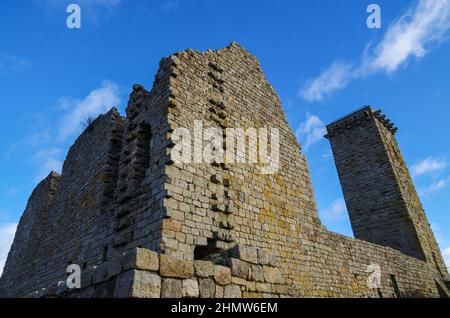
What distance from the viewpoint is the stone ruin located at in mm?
3766

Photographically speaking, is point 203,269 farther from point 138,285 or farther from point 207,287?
point 138,285

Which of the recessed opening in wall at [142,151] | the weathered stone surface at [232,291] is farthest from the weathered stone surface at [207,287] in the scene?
the recessed opening in wall at [142,151]

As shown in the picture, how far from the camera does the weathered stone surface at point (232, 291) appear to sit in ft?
11.7

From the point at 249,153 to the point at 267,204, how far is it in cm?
137

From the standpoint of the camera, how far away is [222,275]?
366cm

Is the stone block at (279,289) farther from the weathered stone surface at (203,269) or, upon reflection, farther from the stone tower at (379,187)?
the stone tower at (379,187)

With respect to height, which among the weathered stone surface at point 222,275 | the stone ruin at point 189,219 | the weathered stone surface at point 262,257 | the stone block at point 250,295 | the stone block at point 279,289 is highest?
the stone ruin at point 189,219

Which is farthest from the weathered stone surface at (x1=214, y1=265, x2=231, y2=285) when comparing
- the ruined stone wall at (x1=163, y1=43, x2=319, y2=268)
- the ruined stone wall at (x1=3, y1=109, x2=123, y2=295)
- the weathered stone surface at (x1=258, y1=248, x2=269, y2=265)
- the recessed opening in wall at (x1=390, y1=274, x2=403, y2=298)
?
the recessed opening in wall at (x1=390, y1=274, x2=403, y2=298)

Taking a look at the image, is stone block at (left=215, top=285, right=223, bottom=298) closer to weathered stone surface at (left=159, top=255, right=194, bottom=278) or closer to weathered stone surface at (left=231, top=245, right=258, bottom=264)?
weathered stone surface at (left=159, top=255, right=194, bottom=278)

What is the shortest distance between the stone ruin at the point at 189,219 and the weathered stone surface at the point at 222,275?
0.01 m

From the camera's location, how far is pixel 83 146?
1084cm

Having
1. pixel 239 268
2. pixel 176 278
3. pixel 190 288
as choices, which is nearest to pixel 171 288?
pixel 176 278
